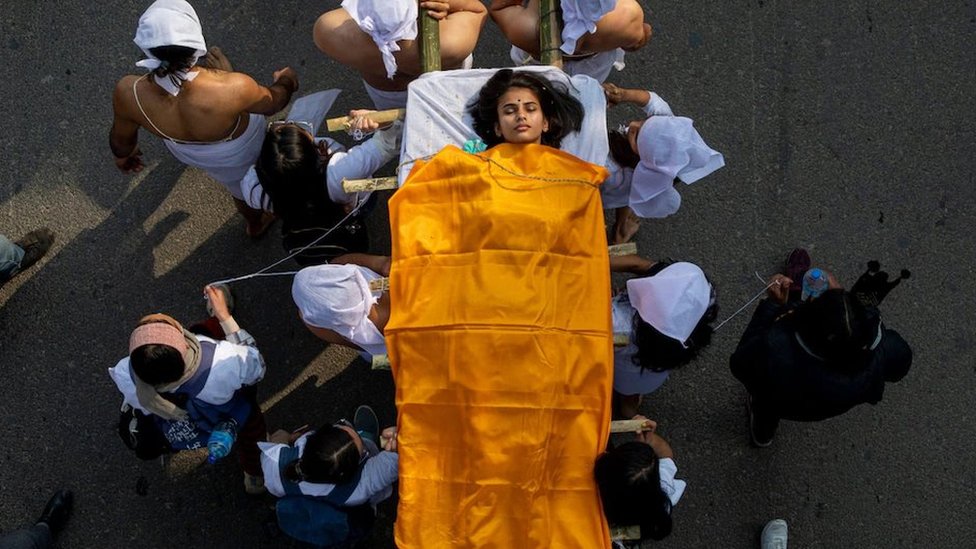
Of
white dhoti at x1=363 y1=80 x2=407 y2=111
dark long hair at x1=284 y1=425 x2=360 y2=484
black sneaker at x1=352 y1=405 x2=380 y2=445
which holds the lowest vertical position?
black sneaker at x1=352 y1=405 x2=380 y2=445

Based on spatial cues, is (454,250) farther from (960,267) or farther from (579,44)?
(960,267)

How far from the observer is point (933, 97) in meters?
3.97

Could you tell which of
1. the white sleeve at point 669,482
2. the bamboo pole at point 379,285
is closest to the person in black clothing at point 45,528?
the bamboo pole at point 379,285

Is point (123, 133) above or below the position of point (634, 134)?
below

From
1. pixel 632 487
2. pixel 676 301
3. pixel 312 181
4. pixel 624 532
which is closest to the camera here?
pixel 632 487

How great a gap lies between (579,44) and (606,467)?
6.22 feet

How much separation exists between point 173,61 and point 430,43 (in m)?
1.09

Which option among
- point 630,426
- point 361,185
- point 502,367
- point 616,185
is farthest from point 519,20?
point 630,426

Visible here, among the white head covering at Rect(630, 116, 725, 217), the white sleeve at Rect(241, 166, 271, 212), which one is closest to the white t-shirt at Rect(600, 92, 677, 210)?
the white head covering at Rect(630, 116, 725, 217)

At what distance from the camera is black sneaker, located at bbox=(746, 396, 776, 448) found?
3.47m

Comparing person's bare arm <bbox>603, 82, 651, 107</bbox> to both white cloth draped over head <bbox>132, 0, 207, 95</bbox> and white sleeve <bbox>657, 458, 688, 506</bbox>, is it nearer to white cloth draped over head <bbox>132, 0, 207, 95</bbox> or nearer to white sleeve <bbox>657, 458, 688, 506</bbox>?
white sleeve <bbox>657, 458, 688, 506</bbox>

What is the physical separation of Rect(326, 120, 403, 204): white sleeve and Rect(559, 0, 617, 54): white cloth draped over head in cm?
86

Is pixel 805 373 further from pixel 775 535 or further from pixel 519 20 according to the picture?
pixel 519 20

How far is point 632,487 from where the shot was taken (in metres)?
2.51
